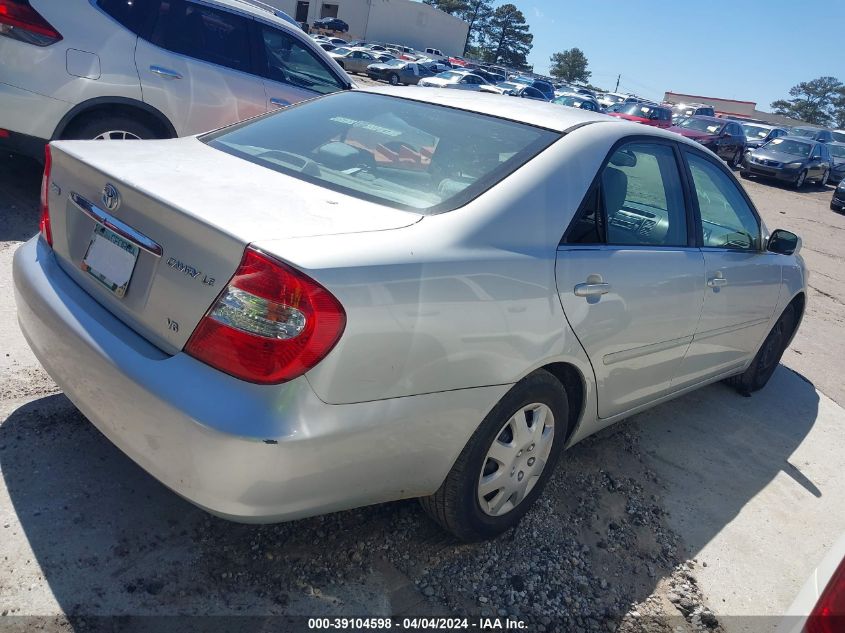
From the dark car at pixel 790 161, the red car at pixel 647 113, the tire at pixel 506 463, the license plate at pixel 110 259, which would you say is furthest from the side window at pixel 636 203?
the dark car at pixel 790 161

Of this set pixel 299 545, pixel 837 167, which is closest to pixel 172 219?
pixel 299 545

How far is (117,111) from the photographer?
17.3 ft

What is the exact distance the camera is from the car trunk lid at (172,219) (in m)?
1.96

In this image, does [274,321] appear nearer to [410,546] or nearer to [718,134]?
[410,546]

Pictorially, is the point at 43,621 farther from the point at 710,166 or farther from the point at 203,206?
the point at 710,166

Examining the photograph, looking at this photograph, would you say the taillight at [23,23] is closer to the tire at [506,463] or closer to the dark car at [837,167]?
the tire at [506,463]

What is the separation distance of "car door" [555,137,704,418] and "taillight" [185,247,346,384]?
3.36 feet

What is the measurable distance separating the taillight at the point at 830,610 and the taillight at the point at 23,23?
17.9 feet

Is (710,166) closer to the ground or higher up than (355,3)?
closer to the ground

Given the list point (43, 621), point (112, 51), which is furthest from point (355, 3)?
point (43, 621)

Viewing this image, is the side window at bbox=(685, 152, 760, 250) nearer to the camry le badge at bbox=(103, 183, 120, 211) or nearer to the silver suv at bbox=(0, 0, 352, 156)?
the camry le badge at bbox=(103, 183, 120, 211)

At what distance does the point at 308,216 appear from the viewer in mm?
2104

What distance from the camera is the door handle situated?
532cm

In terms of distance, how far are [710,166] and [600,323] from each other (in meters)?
1.67
